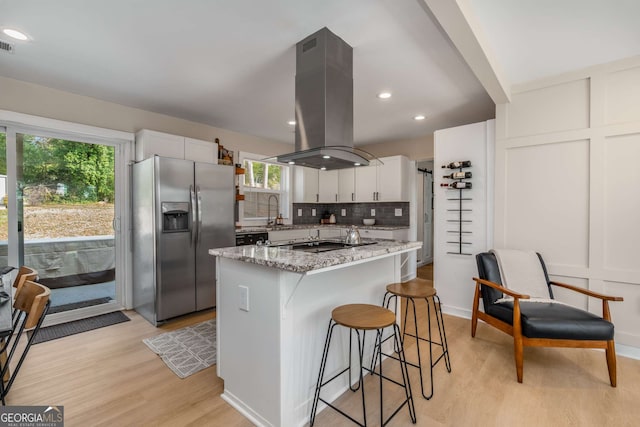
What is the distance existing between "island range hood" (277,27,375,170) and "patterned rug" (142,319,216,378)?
5.73ft

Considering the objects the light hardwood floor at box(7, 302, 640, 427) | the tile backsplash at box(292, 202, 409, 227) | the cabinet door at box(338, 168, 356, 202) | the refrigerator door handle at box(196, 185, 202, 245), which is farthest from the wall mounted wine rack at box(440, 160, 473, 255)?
the refrigerator door handle at box(196, 185, 202, 245)

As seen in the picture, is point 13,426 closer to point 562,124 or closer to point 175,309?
point 175,309

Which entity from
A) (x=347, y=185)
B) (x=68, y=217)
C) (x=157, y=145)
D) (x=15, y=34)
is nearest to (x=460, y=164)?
(x=347, y=185)

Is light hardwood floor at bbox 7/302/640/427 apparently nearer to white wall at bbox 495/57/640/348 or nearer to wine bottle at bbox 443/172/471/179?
white wall at bbox 495/57/640/348

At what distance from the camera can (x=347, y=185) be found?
567 cm

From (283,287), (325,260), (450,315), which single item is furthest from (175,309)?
(450,315)

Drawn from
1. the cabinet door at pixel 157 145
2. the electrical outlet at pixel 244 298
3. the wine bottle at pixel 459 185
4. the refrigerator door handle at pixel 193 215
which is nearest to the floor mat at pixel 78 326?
the refrigerator door handle at pixel 193 215

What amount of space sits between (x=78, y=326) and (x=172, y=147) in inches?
86.3

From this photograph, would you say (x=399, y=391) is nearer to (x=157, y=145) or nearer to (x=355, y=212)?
(x=157, y=145)

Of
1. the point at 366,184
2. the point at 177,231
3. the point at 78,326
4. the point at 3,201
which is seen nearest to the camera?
the point at 3,201

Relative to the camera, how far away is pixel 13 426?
5.16ft

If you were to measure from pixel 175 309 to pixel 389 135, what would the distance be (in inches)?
159

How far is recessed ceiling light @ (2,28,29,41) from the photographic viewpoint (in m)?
2.10

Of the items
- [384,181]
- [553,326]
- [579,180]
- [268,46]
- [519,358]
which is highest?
[268,46]
